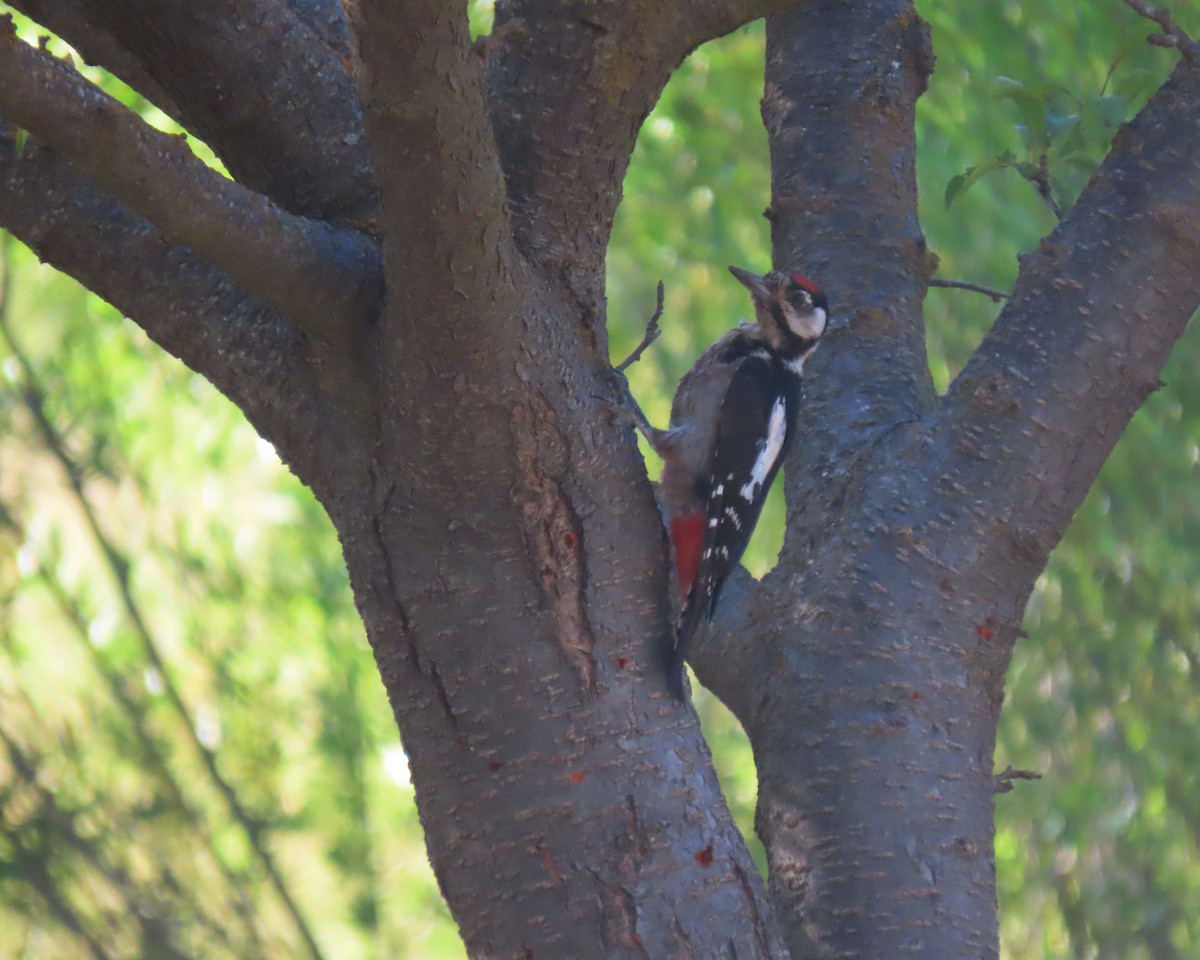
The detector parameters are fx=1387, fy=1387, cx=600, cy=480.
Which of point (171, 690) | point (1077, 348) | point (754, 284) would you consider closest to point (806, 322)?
point (754, 284)

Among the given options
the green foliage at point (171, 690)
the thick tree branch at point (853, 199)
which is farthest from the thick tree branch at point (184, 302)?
the green foliage at point (171, 690)

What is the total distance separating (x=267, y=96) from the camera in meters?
1.94

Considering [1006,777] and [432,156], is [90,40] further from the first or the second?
[1006,777]

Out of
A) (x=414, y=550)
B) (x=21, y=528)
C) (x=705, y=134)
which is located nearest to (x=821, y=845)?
(x=414, y=550)

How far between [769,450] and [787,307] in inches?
16.0

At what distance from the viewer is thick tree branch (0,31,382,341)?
141 cm

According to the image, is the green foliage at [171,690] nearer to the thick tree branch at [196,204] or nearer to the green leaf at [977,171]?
the thick tree branch at [196,204]

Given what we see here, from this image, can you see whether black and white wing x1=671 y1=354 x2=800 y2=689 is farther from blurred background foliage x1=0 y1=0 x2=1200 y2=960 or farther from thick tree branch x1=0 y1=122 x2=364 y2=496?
thick tree branch x1=0 y1=122 x2=364 y2=496

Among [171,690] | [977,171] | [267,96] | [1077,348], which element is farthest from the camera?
[171,690]

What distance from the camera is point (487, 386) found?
5.78ft

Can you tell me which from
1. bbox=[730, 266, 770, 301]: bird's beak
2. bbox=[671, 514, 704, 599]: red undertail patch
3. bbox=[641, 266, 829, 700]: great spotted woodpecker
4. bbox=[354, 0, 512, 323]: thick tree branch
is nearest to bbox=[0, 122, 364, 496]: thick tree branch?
bbox=[354, 0, 512, 323]: thick tree branch

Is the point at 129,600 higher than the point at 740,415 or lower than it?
lower

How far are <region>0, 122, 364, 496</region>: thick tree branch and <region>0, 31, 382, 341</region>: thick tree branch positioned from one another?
0.53 feet

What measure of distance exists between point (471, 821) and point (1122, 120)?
1774mm
